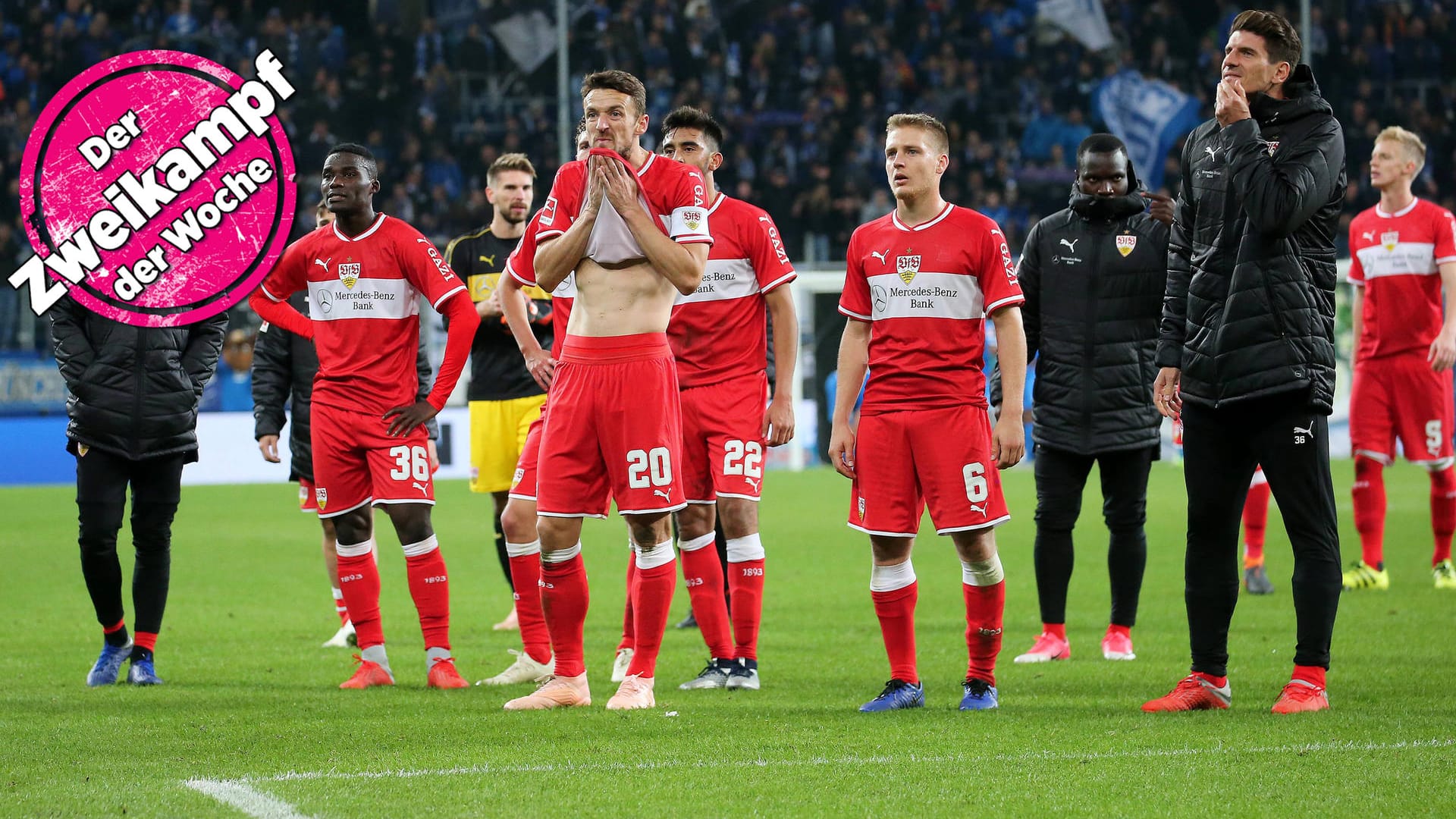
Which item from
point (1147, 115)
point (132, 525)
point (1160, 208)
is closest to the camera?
point (132, 525)

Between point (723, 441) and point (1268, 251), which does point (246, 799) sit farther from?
point (1268, 251)

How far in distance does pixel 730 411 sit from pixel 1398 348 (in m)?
4.90

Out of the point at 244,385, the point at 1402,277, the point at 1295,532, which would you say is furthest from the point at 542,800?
the point at 244,385

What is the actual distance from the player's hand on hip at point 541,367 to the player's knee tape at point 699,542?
0.83 metres

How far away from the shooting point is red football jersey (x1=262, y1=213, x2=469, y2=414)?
6.32m

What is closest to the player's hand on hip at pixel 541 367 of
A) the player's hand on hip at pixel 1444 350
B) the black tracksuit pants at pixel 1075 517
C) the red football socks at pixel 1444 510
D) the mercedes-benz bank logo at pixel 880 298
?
the mercedes-benz bank logo at pixel 880 298

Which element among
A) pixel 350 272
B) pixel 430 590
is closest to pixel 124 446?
pixel 350 272

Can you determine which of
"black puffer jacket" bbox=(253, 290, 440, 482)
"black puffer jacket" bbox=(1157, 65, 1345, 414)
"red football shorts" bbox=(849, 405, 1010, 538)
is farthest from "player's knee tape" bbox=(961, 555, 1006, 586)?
"black puffer jacket" bbox=(253, 290, 440, 482)

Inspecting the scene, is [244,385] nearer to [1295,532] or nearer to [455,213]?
[455,213]

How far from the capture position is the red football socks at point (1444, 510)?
9438 mm

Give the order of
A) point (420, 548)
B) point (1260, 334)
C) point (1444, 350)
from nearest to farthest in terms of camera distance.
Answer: point (1260, 334), point (420, 548), point (1444, 350)

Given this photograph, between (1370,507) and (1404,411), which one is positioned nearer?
(1404,411)

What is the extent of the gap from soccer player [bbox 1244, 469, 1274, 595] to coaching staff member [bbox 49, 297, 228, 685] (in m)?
5.75

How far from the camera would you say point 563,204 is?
547 centimetres
